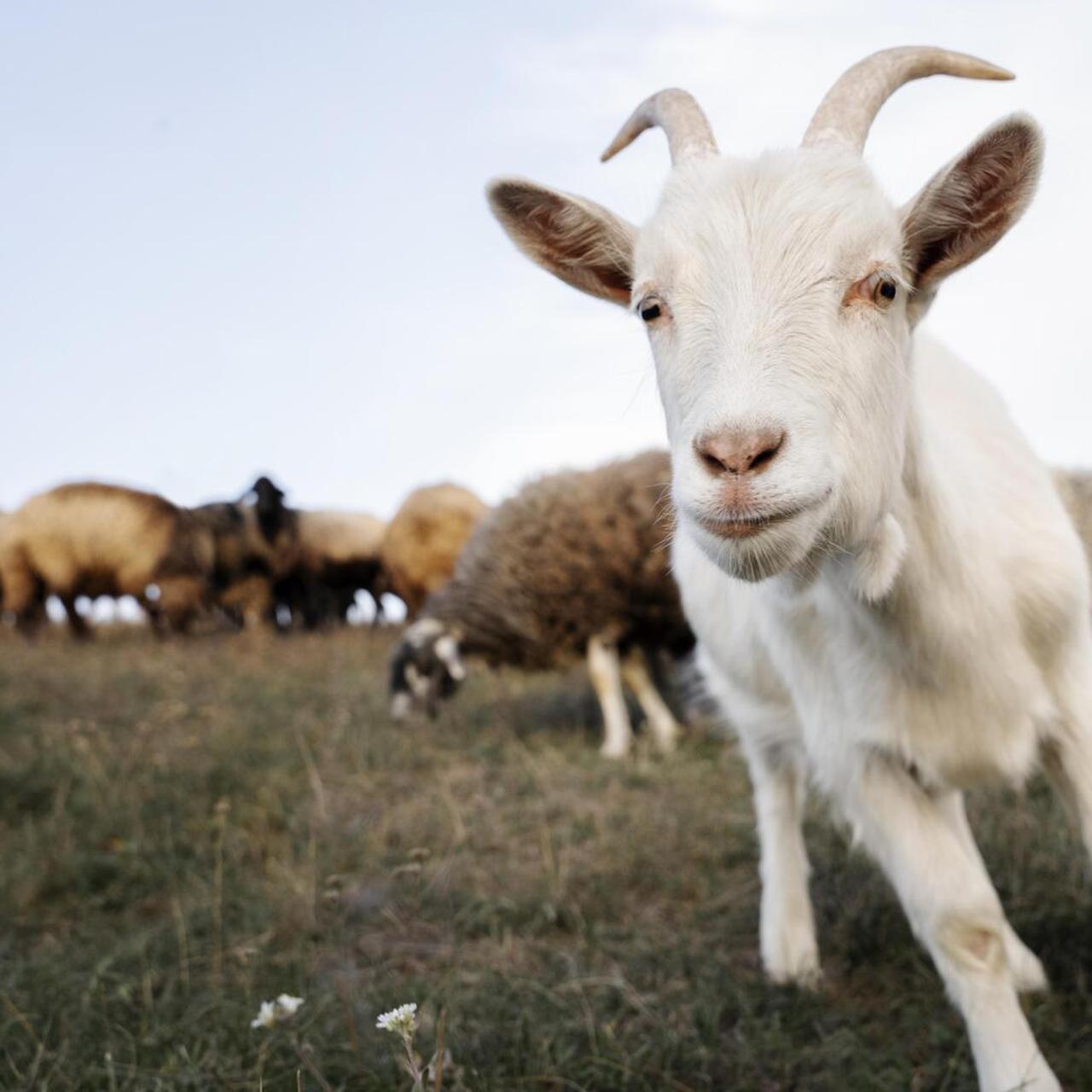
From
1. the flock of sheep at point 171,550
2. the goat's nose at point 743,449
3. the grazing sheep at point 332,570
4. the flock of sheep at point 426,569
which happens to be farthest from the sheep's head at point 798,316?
the grazing sheep at point 332,570

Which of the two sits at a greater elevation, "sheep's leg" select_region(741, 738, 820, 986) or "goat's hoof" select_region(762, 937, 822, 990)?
"sheep's leg" select_region(741, 738, 820, 986)

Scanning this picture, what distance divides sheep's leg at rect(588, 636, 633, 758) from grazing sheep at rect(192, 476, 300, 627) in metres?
7.57

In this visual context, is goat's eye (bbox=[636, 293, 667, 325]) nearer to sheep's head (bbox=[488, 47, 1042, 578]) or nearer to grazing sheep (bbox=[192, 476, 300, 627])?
sheep's head (bbox=[488, 47, 1042, 578])

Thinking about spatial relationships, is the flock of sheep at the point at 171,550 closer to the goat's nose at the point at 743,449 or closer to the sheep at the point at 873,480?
the sheep at the point at 873,480

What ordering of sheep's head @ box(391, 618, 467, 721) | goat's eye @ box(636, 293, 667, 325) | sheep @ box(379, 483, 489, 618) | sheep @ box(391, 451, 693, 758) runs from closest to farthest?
goat's eye @ box(636, 293, 667, 325) → sheep @ box(391, 451, 693, 758) → sheep's head @ box(391, 618, 467, 721) → sheep @ box(379, 483, 489, 618)

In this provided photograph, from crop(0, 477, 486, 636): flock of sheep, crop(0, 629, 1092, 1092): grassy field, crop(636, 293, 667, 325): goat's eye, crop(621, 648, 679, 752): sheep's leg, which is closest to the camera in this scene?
crop(636, 293, 667, 325): goat's eye

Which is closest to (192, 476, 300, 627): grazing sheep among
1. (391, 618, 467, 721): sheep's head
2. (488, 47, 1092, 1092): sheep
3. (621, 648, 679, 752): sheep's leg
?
(391, 618, 467, 721): sheep's head

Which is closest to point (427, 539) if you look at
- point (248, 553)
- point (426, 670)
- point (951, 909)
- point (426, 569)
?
point (426, 569)

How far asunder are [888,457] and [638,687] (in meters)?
5.36

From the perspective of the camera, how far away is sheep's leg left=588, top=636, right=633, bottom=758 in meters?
6.93

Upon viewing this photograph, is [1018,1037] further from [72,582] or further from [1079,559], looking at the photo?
[72,582]

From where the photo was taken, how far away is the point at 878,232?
225cm

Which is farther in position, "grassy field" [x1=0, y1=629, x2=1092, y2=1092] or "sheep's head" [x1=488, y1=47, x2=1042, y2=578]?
"grassy field" [x1=0, y1=629, x2=1092, y2=1092]

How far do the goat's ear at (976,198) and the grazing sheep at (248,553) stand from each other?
12407mm
